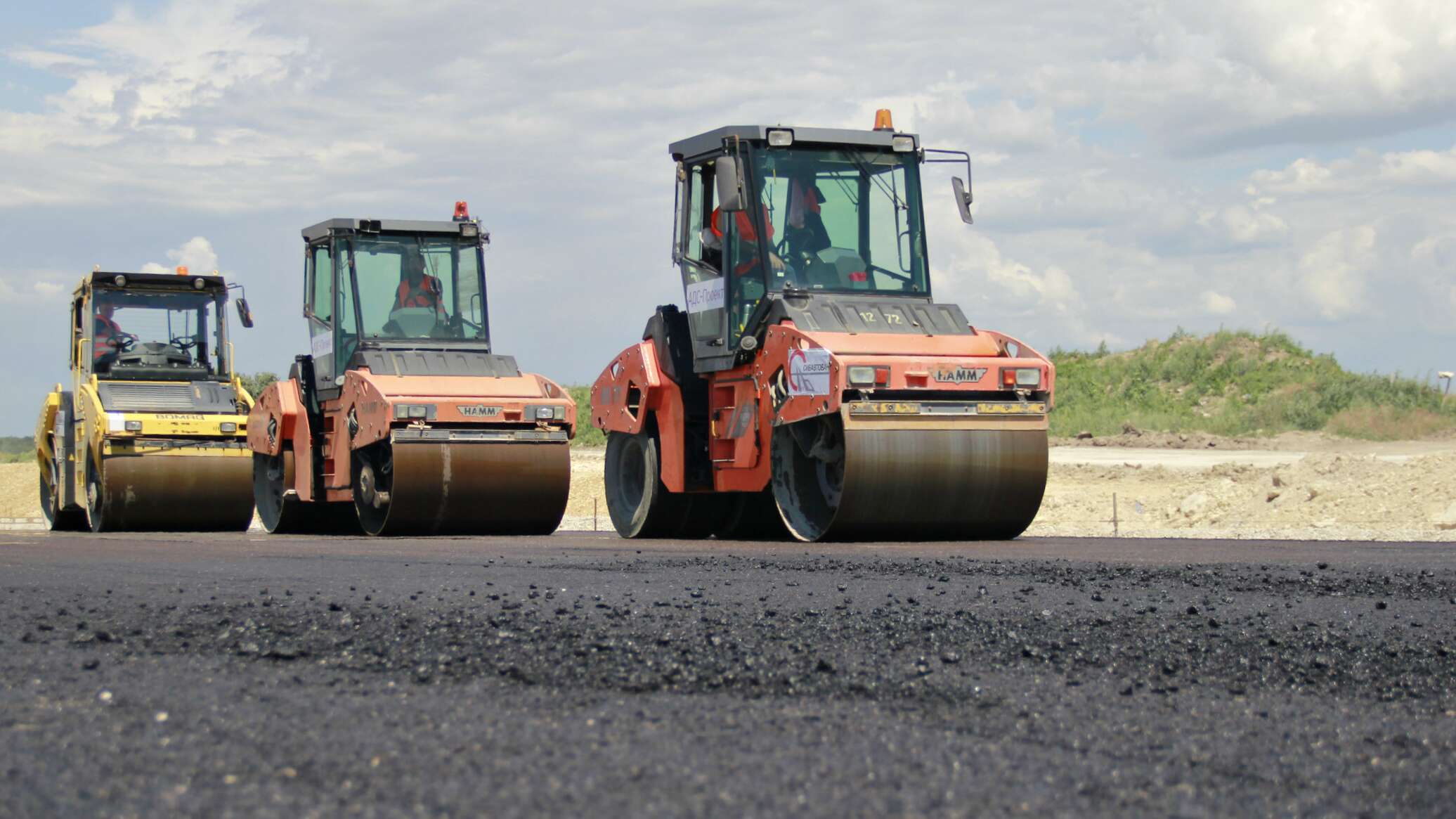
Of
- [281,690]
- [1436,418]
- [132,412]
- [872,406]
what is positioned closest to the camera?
[281,690]

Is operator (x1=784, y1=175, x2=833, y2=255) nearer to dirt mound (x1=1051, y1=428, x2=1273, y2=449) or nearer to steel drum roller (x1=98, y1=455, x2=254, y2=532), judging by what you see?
steel drum roller (x1=98, y1=455, x2=254, y2=532)

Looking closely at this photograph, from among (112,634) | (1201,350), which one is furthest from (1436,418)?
(112,634)

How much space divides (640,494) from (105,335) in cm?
823

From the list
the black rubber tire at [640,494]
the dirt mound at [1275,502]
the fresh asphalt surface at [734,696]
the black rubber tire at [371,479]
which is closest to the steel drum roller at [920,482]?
the black rubber tire at [640,494]

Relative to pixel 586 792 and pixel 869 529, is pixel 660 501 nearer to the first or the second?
pixel 869 529

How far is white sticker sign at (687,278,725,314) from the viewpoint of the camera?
12.1m

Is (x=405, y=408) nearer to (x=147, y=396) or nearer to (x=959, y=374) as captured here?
(x=959, y=374)

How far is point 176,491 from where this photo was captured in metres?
17.5

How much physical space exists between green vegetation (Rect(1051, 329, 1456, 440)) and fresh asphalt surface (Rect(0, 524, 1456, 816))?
25750mm

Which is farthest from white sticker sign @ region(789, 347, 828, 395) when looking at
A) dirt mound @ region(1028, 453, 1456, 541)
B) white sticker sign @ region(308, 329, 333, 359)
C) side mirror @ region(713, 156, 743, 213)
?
white sticker sign @ region(308, 329, 333, 359)

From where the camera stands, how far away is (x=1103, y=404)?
3759cm

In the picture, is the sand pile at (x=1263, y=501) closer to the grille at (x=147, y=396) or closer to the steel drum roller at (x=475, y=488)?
the grille at (x=147, y=396)

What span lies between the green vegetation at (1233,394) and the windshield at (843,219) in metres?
21.5

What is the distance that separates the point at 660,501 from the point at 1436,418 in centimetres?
2355
